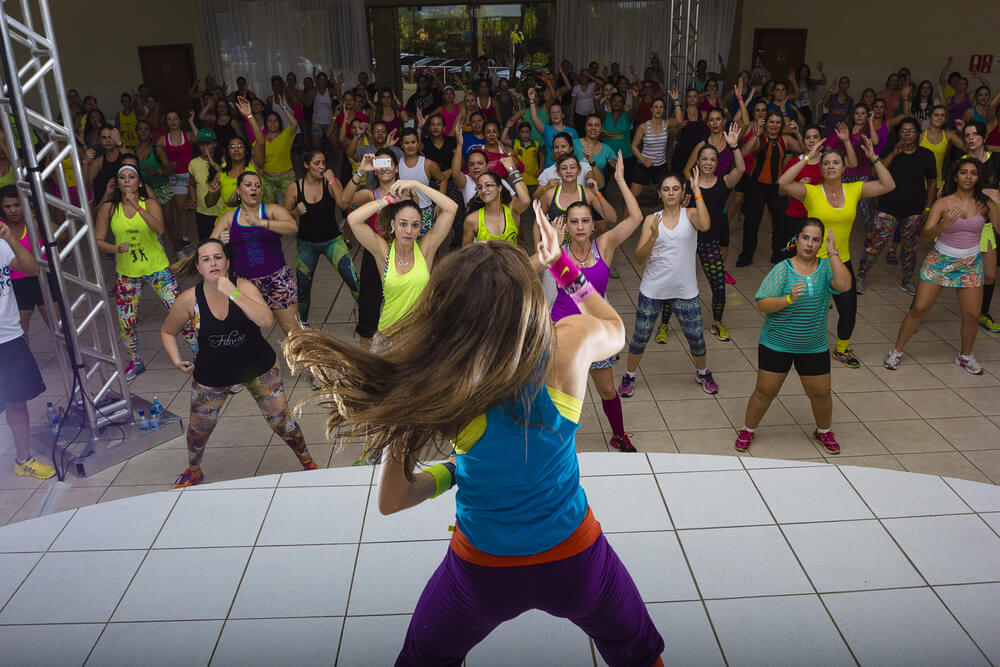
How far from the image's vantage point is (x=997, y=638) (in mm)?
2412

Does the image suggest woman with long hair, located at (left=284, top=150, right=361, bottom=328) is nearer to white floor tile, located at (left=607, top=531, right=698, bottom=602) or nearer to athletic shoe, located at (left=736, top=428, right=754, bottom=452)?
athletic shoe, located at (left=736, top=428, right=754, bottom=452)

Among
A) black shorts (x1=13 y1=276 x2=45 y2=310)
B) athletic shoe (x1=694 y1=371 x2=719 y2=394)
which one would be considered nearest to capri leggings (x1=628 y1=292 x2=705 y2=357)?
athletic shoe (x1=694 y1=371 x2=719 y2=394)

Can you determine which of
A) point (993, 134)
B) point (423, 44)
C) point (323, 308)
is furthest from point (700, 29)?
point (323, 308)

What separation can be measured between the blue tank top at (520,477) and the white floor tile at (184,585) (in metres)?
1.51

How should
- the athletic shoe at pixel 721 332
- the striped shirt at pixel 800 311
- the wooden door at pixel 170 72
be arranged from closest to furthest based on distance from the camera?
the striped shirt at pixel 800 311 → the athletic shoe at pixel 721 332 → the wooden door at pixel 170 72

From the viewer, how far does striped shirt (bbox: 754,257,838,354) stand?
3902 mm

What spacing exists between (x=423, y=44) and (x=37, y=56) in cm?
1453

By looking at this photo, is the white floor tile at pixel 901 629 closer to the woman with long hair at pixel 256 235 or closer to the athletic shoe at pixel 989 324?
the woman with long hair at pixel 256 235

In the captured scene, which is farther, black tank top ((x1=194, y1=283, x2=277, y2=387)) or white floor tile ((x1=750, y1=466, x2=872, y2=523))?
black tank top ((x1=194, y1=283, x2=277, y2=387))

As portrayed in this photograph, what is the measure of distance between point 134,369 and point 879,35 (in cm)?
1283

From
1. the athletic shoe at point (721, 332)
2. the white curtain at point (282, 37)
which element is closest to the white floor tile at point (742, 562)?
the athletic shoe at point (721, 332)

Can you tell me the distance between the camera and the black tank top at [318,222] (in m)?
5.39

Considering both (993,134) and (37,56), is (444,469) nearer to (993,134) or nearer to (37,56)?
(37,56)

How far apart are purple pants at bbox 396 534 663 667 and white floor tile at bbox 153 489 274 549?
1570 mm
